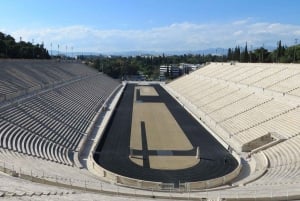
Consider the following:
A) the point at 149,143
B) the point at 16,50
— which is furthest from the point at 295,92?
the point at 16,50

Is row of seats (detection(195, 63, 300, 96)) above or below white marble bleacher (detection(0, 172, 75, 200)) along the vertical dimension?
above

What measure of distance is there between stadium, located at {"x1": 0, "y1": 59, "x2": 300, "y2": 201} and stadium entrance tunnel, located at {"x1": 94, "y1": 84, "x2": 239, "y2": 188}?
0.06 metres

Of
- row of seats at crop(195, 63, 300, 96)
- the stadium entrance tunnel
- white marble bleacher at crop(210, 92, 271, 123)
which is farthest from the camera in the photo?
row of seats at crop(195, 63, 300, 96)

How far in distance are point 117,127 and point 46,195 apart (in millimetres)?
21661

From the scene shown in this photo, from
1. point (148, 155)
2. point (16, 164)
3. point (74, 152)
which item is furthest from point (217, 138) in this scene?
point (16, 164)

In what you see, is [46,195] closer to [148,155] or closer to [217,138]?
[148,155]

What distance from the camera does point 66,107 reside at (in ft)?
118

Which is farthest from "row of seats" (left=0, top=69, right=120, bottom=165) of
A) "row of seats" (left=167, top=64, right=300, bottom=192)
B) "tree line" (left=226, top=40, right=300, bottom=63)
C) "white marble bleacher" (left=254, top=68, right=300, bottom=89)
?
"tree line" (left=226, top=40, right=300, bottom=63)

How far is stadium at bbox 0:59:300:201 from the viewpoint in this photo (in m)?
15.1

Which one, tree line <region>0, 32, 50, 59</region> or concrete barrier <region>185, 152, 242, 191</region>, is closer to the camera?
concrete barrier <region>185, 152, 242, 191</region>

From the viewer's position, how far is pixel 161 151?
85.4ft

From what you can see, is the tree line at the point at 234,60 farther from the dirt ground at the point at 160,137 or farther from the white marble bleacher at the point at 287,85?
the dirt ground at the point at 160,137

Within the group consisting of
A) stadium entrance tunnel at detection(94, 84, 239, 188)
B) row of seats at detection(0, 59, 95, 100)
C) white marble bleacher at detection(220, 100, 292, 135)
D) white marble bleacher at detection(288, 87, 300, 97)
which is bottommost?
stadium entrance tunnel at detection(94, 84, 239, 188)

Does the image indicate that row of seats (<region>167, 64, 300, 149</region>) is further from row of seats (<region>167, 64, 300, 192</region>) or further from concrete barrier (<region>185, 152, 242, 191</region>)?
concrete barrier (<region>185, 152, 242, 191</region>)
